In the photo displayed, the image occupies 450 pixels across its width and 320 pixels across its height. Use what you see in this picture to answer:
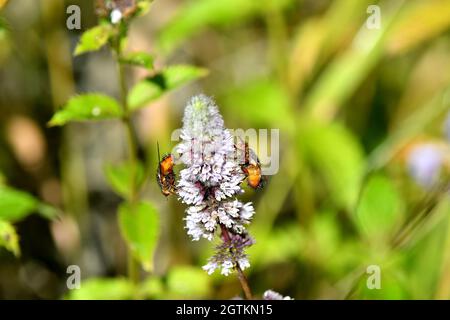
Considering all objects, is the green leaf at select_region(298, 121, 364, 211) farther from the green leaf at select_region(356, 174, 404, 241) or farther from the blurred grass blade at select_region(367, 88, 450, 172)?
the green leaf at select_region(356, 174, 404, 241)

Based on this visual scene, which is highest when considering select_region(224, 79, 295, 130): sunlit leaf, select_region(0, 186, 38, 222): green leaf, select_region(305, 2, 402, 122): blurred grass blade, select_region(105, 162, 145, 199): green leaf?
select_region(305, 2, 402, 122): blurred grass blade

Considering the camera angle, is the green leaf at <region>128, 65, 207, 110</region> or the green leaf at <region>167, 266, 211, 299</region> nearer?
the green leaf at <region>128, 65, 207, 110</region>

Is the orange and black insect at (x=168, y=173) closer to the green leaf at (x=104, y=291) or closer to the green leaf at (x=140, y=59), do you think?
the green leaf at (x=140, y=59)

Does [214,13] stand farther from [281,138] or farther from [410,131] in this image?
[410,131]

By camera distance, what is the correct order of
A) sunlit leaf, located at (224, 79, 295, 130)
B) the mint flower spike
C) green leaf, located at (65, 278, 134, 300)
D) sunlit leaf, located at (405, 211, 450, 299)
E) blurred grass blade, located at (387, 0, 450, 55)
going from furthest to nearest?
blurred grass blade, located at (387, 0, 450, 55), sunlit leaf, located at (224, 79, 295, 130), sunlit leaf, located at (405, 211, 450, 299), green leaf, located at (65, 278, 134, 300), the mint flower spike

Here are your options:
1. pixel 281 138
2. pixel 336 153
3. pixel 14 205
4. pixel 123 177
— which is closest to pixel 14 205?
pixel 14 205

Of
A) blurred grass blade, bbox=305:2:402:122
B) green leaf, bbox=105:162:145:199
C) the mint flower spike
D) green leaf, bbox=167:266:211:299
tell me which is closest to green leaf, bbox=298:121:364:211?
blurred grass blade, bbox=305:2:402:122
